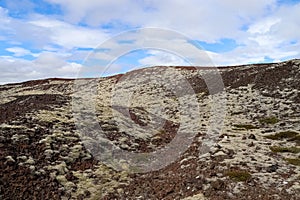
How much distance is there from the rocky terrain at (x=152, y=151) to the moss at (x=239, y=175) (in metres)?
0.06

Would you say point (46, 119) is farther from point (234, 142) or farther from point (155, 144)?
point (234, 142)

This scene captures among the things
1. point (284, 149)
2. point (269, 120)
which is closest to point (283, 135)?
point (284, 149)

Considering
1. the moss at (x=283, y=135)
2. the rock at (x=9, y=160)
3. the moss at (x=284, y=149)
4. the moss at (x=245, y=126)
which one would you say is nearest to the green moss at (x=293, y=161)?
the moss at (x=284, y=149)

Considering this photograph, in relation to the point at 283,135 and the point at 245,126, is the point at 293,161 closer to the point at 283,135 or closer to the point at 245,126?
the point at 283,135

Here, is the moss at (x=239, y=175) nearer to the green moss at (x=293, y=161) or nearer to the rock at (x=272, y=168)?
the rock at (x=272, y=168)

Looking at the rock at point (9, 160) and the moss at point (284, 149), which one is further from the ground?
the rock at point (9, 160)

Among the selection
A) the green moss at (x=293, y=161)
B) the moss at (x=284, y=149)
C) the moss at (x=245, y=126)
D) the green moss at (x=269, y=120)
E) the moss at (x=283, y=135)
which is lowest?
the green moss at (x=293, y=161)

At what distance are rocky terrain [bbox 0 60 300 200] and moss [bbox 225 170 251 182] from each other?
59mm

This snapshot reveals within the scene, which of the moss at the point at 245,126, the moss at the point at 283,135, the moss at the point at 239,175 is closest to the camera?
the moss at the point at 239,175

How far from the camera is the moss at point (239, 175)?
19.8 metres

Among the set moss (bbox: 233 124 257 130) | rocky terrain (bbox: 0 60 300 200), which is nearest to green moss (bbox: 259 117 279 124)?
rocky terrain (bbox: 0 60 300 200)

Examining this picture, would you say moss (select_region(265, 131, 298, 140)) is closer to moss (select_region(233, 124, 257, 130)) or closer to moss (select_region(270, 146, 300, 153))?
moss (select_region(270, 146, 300, 153))

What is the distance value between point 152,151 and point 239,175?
9.98 m

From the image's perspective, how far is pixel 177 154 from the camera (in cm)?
2714
